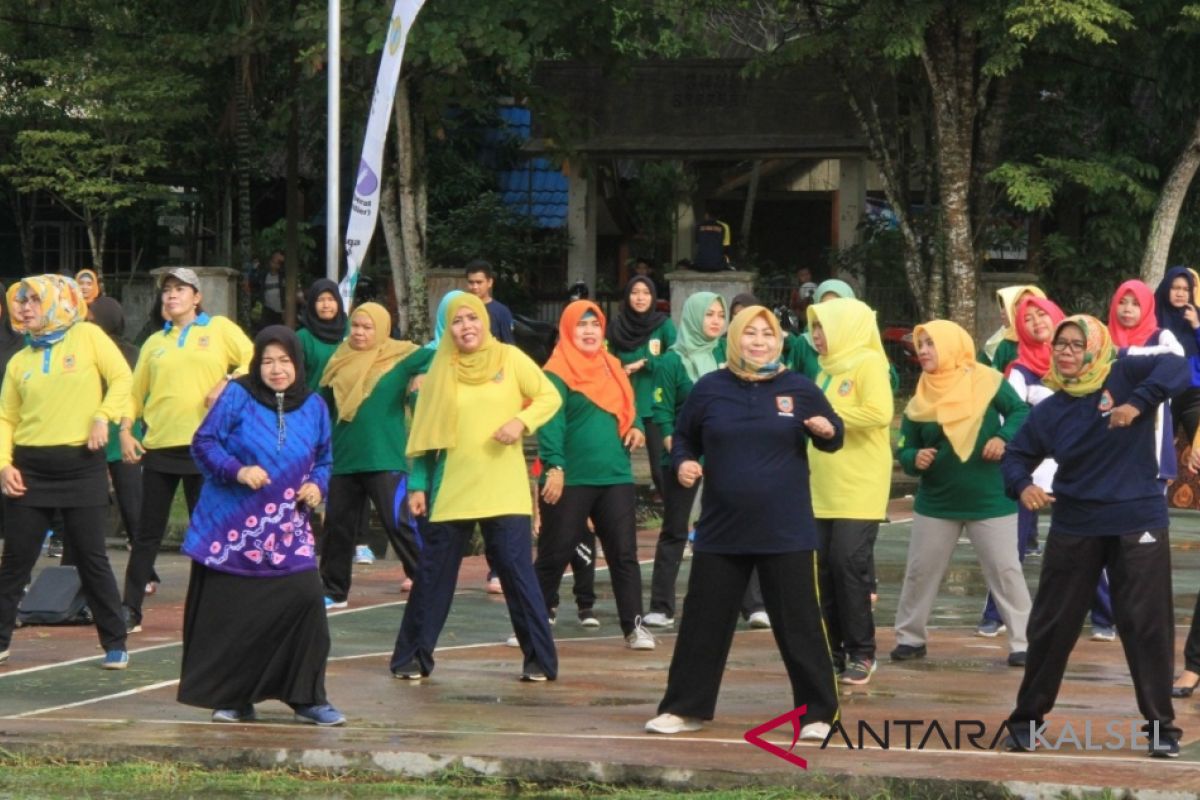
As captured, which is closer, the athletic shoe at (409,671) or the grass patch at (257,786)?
the grass patch at (257,786)

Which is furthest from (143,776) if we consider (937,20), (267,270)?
(267,270)

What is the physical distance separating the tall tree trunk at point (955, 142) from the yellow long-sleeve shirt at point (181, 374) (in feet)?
51.6

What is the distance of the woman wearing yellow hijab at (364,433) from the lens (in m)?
12.8

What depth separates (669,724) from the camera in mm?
8844

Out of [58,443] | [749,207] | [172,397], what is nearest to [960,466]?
[172,397]

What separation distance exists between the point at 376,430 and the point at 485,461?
8.41 ft

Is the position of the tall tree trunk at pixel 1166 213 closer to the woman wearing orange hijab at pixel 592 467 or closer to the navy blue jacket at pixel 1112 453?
the woman wearing orange hijab at pixel 592 467

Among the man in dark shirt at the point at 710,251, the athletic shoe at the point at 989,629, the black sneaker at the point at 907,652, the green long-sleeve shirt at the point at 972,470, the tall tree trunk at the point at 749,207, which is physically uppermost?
the tall tree trunk at the point at 749,207

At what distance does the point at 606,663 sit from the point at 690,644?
7.32 feet

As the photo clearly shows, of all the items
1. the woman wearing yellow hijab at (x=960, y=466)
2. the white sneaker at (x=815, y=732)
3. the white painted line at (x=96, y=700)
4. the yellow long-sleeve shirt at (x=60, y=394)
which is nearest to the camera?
the white sneaker at (x=815, y=732)

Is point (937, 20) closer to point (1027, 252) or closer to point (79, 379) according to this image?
point (1027, 252)

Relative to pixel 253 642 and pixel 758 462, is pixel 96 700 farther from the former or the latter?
pixel 758 462

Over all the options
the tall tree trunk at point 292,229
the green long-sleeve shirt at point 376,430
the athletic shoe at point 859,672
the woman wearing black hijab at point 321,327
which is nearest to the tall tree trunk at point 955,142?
the tall tree trunk at point 292,229

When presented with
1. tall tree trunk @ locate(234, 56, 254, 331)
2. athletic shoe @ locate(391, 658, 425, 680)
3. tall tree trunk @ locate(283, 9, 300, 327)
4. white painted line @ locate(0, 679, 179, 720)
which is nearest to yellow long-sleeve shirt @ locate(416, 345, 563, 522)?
athletic shoe @ locate(391, 658, 425, 680)
